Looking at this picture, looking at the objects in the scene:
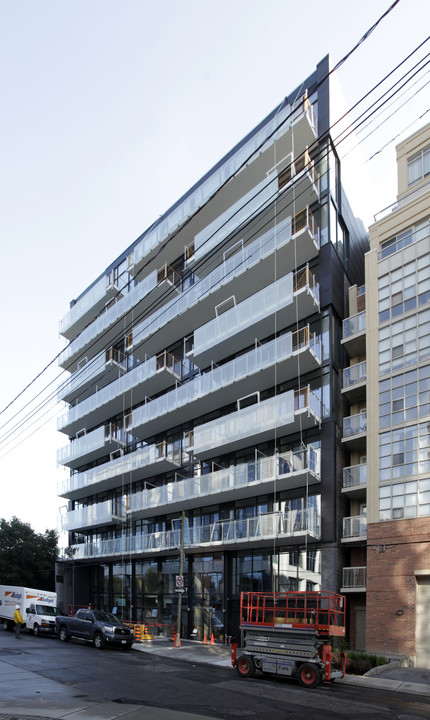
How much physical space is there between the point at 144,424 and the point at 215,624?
38.1 ft

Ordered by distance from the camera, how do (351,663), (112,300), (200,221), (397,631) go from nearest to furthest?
1. (351,663)
2. (397,631)
3. (200,221)
4. (112,300)

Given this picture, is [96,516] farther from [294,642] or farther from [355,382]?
[294,642]

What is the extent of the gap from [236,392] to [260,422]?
11.2 ft

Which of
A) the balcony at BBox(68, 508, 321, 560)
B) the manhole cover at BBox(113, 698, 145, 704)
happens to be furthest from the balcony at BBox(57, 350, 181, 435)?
the manhole cover at BBox(113, 698, 145, 704)

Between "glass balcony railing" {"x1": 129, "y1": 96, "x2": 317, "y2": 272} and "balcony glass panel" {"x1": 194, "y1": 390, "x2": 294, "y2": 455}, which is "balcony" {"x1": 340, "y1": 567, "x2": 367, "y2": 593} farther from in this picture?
"glass balcony railing" {"x1": 129, "y1": 96, "x2": 317, "y2": 272}

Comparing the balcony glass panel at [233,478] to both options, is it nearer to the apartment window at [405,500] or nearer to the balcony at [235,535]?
the balcony at [235,535]

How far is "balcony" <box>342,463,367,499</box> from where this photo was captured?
25494 millimetres

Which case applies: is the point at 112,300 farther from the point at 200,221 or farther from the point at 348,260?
the point at 348,260

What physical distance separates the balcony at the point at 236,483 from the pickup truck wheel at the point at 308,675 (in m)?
9.52

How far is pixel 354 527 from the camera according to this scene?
25.2 m

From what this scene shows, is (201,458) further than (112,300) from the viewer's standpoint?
No

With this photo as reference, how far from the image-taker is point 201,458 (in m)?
32.8

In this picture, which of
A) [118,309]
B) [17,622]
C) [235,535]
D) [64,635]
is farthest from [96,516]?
[235,535]

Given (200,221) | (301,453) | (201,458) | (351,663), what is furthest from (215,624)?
(200,221)
